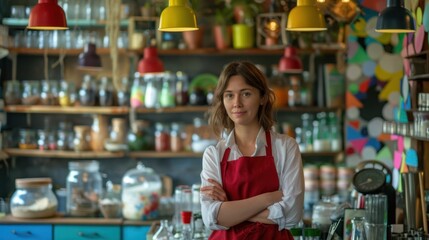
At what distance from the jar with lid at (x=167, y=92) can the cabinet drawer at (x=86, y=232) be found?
75.4 inches

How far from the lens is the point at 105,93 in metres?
8.42

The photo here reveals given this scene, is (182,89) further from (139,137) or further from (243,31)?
(243,31)

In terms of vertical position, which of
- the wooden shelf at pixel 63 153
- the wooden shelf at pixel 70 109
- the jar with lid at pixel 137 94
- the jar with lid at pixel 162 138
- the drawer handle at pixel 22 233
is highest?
the jar with lid at pixel 137 94

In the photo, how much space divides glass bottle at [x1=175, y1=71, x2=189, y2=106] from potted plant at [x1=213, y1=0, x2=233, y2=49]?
49 cm

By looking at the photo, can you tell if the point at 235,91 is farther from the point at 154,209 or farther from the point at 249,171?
the point at 154,209

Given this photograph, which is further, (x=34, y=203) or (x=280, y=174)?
(x=34, y=203)

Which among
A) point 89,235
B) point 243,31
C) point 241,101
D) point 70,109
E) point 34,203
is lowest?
point 89,235

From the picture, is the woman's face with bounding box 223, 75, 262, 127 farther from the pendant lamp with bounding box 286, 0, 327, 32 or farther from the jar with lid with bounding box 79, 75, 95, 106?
the jar with lid with bounding box 79, 75, 95, 106

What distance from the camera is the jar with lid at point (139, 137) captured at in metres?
8.48

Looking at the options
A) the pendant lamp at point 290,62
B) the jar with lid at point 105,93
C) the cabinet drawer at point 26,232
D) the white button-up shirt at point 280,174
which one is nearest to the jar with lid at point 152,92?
the jar with lid at point 105,93

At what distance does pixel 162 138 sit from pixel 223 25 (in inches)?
49.2

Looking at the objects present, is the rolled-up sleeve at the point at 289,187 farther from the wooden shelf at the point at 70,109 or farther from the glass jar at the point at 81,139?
the glass jar at the point at 81,139

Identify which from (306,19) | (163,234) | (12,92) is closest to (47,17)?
(306,19)

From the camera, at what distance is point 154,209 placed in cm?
689
